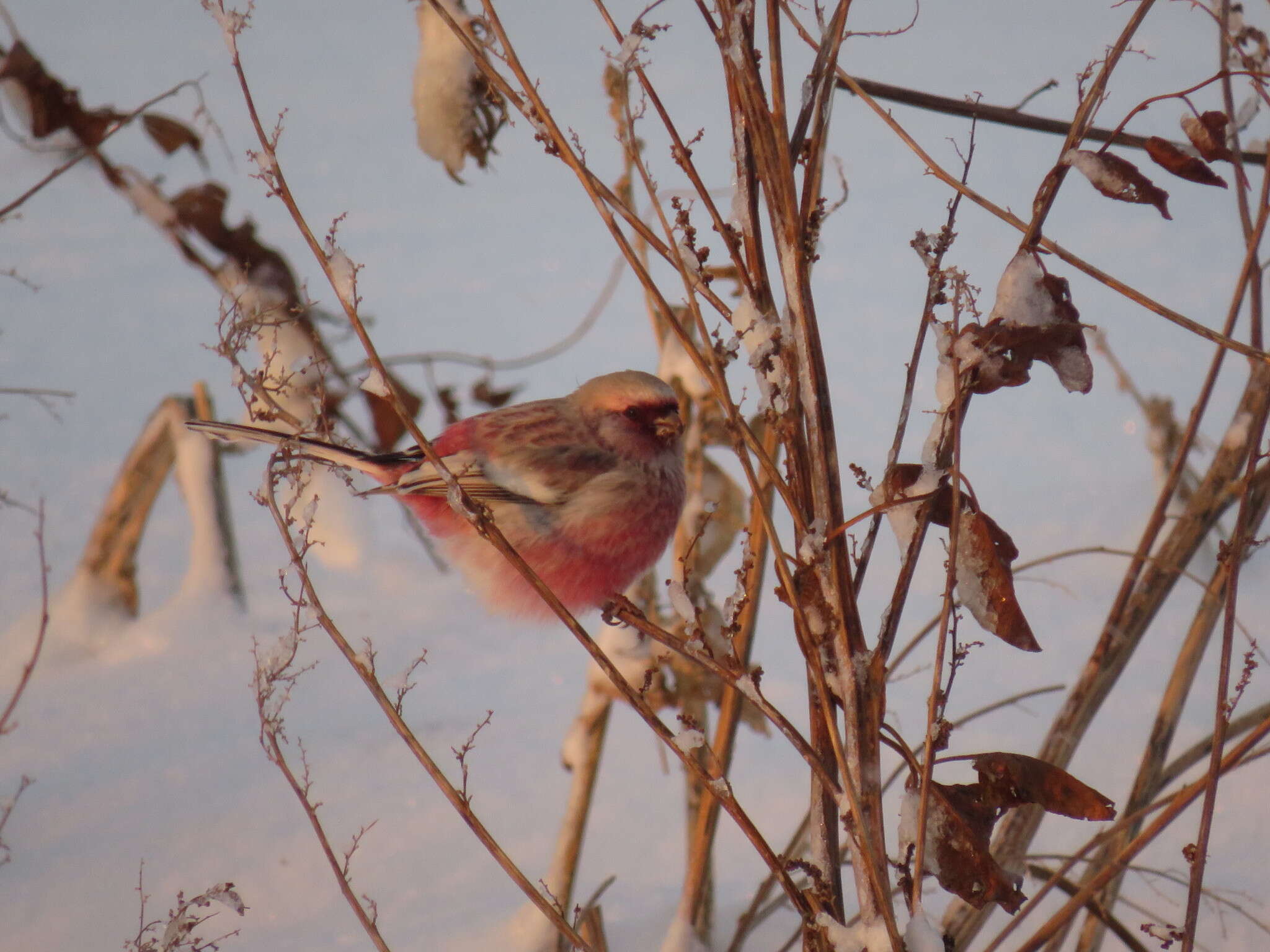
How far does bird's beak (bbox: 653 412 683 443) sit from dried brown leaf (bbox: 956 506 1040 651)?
721mm

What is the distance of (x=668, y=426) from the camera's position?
4.63ft

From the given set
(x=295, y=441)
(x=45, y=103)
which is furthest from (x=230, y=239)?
(x=295, y=441)

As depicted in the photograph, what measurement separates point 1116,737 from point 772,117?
1541 mm

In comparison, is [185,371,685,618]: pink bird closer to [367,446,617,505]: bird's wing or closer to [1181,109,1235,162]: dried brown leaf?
[367,446,617,505]: bird's wing

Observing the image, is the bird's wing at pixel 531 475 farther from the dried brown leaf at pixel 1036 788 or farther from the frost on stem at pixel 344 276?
the dried brown leaf at pixel 1036 788

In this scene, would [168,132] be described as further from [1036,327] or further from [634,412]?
[1036,327]

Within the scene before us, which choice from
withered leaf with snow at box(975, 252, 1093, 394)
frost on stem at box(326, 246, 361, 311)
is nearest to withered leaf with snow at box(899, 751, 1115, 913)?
withered leaf with snow at box(975, 252, 1093, 394)

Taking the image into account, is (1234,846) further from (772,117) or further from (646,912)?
(772,117)

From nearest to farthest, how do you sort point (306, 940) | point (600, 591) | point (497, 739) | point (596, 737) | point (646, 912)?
point (600, 591)
point (306, 940)
point (596, 737)
point (646, 912)
point (497, 739)

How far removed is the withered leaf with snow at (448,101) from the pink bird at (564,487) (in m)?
0.35

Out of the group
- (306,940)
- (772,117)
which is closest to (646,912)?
(306,940)

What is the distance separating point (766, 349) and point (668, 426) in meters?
0.69

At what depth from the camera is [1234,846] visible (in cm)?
171

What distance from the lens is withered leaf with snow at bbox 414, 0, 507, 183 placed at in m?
1.47
